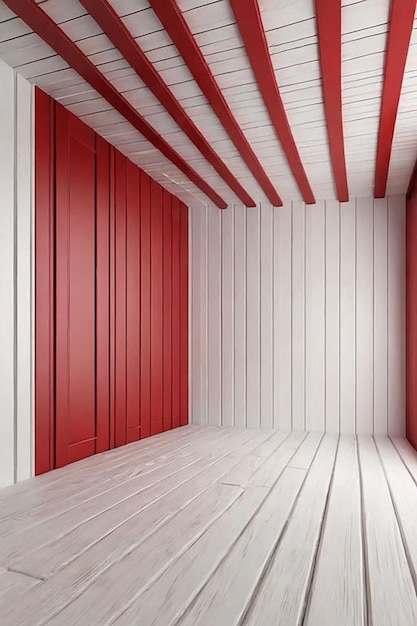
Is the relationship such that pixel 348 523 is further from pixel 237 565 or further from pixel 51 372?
pixel 51 372

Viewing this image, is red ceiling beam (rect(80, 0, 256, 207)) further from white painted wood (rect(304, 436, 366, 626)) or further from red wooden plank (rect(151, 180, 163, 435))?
white painted wood (rect(304, 436, 366, 626))

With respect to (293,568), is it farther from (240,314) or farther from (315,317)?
(240,314)

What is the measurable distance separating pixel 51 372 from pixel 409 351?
10.2 feet

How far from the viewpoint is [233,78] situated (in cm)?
260

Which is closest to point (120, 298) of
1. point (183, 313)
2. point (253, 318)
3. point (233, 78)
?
point (183, 313)

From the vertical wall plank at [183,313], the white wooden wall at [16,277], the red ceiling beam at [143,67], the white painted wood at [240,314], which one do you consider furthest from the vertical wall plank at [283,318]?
the white wooden wall at [16,277]

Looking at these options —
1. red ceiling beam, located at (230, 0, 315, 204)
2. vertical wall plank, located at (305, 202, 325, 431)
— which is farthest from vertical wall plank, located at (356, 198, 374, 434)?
red ceiling beam, located at (230, 0, 315, 204)

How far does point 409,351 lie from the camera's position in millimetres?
4328

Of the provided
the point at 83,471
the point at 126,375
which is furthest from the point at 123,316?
the point at 83,471

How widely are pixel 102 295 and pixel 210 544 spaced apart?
205cm

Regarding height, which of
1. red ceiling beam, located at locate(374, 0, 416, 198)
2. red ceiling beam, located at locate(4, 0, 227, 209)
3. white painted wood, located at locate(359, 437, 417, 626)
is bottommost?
white painted wood, located at locate(359, 437, 417, 626)

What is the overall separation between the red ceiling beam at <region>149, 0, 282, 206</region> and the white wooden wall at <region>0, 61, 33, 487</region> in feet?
3.26

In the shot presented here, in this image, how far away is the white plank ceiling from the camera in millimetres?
2123

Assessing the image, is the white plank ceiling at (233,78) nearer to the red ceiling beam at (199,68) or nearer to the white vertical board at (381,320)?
the red ceiling beam at (199,68)
